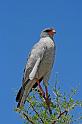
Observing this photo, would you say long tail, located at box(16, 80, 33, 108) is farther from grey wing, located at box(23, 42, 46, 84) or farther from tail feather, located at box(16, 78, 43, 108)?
grey wing, located at box(23, 42, 46, 84)

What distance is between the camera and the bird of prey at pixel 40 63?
26.8 feet

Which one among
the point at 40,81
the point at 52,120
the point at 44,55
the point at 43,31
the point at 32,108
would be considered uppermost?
the point at 43,31

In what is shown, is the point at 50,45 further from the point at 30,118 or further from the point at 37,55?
the point at 30,118

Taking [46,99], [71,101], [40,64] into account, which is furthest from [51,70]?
[71,101]

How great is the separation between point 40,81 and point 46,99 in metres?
2.38

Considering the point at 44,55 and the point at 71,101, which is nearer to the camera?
the point at 71,101

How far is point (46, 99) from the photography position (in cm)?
614

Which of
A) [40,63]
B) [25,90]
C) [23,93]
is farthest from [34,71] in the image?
[23,93]

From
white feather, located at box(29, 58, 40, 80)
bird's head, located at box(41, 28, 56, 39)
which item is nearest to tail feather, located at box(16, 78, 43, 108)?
white feather, located at box(29, 58, 40, 80)

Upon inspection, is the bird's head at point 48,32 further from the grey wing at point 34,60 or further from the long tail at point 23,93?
the long tail at point 23,93

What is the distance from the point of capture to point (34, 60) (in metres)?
8.77

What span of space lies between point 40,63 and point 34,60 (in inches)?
7.1

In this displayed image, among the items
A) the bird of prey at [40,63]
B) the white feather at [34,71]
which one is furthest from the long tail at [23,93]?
the white feather at [34,71]

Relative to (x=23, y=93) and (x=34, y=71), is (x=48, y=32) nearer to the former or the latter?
(x=34, y=71)
